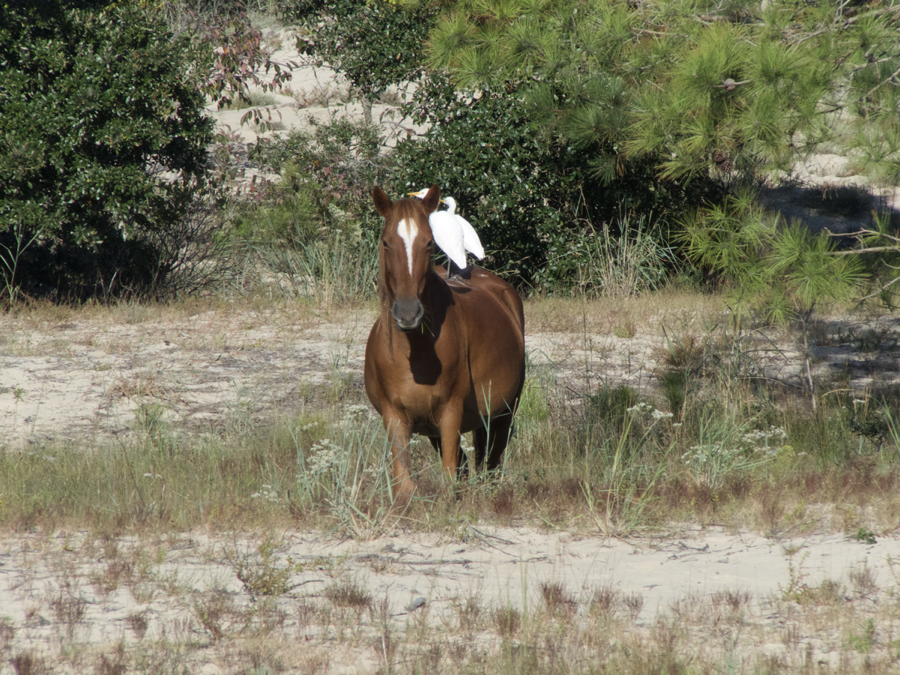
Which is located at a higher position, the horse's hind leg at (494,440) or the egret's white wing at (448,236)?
the egret's white wing at (448,236)

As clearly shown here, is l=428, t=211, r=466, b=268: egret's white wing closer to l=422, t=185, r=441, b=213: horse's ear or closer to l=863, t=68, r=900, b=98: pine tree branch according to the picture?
l=422, t=185, r=441, b=213: horse's ear

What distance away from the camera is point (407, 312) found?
169 inches

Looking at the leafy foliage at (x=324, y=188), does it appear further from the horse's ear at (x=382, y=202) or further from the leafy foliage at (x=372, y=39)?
the horse's ear at (x=382, y=202)

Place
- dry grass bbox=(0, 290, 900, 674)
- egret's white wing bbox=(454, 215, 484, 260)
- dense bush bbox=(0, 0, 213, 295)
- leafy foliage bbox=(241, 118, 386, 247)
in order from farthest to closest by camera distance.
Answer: leafy foliage bbox=(241, 118, 386, 247) < dense bush bbox=(0, 0, 213, 295) < egret's white wing bbox=(454, 215, 484, 260) < dry grass bbox=(0, 290, 900, 674)

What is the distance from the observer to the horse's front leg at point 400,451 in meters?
4.80

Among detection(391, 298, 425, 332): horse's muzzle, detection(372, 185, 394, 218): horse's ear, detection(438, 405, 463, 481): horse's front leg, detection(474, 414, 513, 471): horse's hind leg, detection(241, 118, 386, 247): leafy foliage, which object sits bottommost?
detection(474, 414, 513, 471): horse's hind leg

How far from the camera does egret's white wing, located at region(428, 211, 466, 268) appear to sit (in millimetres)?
4746

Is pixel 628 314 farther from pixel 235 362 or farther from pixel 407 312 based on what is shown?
pixel 407 312

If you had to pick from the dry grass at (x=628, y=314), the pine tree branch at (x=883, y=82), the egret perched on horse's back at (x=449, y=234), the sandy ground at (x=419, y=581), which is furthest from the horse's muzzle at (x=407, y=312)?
the dry grass at (x=628, y=314)

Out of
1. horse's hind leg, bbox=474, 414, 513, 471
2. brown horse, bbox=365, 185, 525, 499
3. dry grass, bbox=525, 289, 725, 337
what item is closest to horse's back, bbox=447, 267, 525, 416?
brown horse, bbox=365, 185, 525, 499

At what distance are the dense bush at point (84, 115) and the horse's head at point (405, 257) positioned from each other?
273 inches

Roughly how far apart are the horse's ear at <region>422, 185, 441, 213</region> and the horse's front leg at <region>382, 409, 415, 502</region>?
109 centimetres

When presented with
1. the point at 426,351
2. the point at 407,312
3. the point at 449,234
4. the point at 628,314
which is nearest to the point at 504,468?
the point at 426,351

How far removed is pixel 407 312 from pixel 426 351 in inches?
22.8
